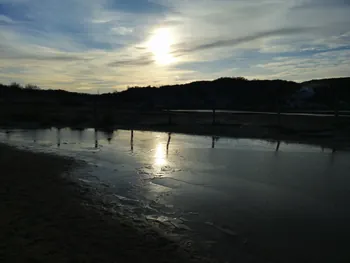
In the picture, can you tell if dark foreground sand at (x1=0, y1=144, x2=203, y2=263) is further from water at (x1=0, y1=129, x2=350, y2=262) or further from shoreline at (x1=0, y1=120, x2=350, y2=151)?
shoreline at (x1=0, y1=120, x2=350, y2=151)

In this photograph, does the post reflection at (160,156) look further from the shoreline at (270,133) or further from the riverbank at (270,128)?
the riverbank at (270,128)

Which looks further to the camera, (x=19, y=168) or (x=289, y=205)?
(x=19, y=168)

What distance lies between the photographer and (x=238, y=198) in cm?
792

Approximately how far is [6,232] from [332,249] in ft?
16.2

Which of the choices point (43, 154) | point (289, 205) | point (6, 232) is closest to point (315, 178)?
point (289, 205)

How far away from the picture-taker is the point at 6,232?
208 inches

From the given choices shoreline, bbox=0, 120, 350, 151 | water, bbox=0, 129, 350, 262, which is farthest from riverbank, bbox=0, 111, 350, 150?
water, bbox=0, 129, 350, 262

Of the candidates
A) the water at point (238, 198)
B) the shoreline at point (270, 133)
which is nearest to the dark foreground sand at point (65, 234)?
the water at point (238, 198)

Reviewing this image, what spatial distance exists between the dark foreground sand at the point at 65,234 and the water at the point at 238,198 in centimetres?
53

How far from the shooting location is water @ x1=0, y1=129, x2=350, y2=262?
17.8ft

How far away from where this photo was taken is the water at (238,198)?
17.8 ft

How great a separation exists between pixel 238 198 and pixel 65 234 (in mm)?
4030

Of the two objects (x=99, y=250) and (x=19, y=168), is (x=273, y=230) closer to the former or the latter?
(x=99, y=250)

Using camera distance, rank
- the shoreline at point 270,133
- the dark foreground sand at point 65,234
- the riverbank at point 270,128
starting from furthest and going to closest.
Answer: the riverbank at point 270,128 < the shoreline at point 270,133 < the dark foreground sand at point 65,234
